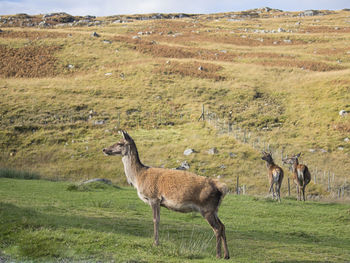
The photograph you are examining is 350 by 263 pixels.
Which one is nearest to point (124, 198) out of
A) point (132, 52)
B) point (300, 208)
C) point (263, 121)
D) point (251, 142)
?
point (300, 208)

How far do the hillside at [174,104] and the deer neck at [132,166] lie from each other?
858 inches

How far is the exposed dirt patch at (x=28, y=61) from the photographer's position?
66.9 m

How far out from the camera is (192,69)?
228 feet

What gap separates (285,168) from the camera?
125ft

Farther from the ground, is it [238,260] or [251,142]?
[238,260]

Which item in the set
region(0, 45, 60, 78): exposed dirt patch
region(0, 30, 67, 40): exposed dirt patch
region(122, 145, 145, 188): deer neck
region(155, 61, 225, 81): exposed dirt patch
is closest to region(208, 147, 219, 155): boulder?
region(155, 61, 225, 81): exposed dirt patch

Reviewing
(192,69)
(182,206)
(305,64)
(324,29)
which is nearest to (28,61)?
(192,69)

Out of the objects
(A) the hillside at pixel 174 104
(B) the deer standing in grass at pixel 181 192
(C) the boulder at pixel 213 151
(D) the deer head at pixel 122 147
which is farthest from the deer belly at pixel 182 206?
(C) the boulder at pixel 213 151

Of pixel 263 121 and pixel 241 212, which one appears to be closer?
pixel 241 212

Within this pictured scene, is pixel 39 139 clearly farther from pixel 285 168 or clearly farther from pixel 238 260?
pixel 238 260

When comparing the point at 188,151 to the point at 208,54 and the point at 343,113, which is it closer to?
the point at 343,113

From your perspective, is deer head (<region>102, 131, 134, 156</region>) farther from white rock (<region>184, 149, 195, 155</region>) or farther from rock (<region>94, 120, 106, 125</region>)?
rock (<region>94, 120, 106, 125</region>)

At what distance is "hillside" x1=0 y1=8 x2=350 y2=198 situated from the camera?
40281mm

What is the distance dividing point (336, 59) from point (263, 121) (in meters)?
35.8
